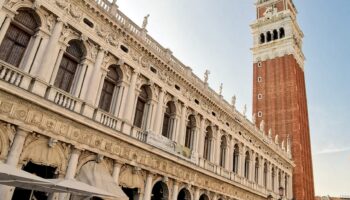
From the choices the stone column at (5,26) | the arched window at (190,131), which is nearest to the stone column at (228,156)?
the arched window at (190,131)

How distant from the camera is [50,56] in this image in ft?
39.6

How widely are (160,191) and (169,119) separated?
430cm

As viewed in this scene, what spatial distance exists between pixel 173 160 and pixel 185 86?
16.9 ft

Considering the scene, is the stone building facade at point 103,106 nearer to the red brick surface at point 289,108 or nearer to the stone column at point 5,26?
the stone column at point 5,26

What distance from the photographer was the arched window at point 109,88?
47.7 ft

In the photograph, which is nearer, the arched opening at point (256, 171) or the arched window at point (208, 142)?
the arched window at point (208, 142)

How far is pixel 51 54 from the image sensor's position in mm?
12102

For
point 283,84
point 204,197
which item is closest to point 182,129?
point 204,197

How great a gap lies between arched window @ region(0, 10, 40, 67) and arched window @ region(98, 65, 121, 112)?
4030 mm

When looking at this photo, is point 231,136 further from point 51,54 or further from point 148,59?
point 51,54

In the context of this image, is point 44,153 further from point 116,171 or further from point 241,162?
point 241,162

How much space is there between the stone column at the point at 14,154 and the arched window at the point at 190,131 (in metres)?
10.9

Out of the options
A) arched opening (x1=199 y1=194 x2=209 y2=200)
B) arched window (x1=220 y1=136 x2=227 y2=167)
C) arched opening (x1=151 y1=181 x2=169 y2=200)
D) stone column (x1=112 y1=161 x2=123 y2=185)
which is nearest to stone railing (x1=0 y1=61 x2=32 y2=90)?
stone column (x1=112 y1=161 x2=123 y2=185)

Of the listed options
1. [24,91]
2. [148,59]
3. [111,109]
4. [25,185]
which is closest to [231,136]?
[148,59]
